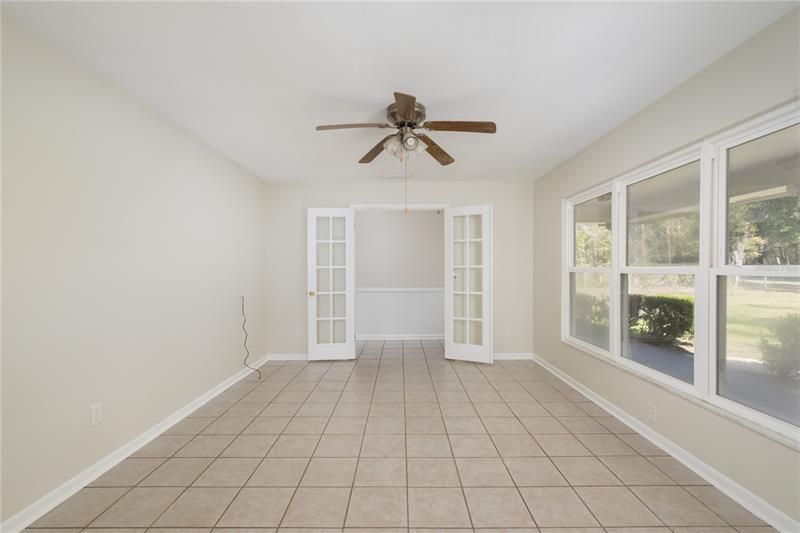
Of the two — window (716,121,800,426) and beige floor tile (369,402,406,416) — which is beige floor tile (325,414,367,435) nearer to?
beige floor tile (369,402,406,416)

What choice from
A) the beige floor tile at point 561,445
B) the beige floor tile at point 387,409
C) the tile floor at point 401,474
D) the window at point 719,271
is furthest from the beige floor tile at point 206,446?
the window at point 719,271

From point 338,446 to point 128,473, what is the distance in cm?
128

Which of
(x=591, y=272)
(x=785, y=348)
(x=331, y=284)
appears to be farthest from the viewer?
(x=331, y=284)

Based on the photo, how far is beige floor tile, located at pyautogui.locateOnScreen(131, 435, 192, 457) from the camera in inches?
88.0

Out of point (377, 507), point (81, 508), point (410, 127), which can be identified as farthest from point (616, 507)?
point (81, 508)

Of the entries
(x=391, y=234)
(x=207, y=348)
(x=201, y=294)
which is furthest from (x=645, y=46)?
(x=391, y=234)

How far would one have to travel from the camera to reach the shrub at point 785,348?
159cm

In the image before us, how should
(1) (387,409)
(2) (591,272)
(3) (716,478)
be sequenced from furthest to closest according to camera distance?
(2) (591,272), (1) (387,409), (3) (716,478)

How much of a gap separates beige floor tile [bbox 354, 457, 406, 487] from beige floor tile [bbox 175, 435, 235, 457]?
102 centimetres

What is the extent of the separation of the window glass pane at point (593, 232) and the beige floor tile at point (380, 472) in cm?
252

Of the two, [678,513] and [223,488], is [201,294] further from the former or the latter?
[678,513]

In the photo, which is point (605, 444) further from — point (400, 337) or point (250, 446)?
point (400, 337)

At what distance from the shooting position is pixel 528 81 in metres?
2.08

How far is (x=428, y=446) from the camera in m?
2.33
